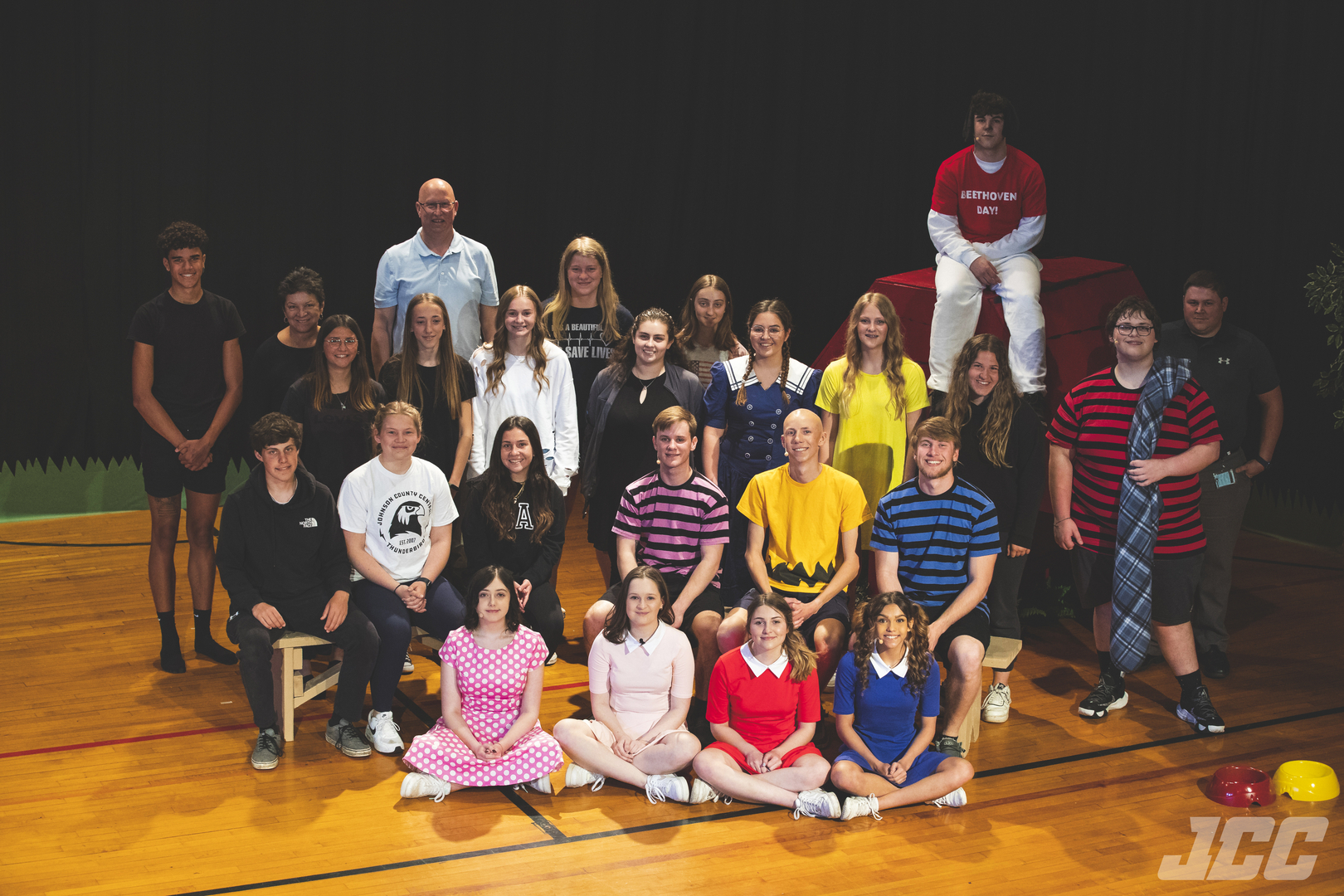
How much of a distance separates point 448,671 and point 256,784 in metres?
0.67

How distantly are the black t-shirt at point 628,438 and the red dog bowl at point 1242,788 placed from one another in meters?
2.19

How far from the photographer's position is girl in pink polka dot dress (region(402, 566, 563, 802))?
393 cm

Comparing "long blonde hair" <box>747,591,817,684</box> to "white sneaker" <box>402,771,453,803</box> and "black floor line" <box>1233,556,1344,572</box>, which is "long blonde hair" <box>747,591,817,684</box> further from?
"black floor line" <box>1233,556,1344,572</box>

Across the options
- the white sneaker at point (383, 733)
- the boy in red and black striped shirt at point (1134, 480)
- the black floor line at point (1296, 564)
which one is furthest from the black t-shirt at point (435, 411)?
the black floor line at point (1296, 564)

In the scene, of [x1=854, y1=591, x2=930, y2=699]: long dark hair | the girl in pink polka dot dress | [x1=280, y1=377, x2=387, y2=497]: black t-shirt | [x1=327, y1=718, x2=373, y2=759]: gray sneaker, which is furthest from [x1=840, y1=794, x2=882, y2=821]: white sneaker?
[x1=280, y1=377, x2=387, y2=497]: black t-shirt

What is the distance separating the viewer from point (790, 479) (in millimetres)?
4402

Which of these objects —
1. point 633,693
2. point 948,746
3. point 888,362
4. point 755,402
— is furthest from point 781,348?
point 948,746

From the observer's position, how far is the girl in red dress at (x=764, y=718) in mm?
3861

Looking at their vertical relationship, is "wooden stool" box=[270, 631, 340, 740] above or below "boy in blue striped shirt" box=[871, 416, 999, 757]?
below

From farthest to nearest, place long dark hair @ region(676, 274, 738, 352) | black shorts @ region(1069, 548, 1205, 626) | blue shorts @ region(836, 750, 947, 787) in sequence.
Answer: long dark hair @ region(676, 274, 738, 352) < black shorts @ region(1069, 548, 1205, 626) < blue shorts @ region(836, 750, 947, 787)

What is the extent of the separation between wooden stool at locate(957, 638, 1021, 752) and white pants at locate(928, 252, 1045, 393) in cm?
122

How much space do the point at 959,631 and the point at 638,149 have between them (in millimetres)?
4420

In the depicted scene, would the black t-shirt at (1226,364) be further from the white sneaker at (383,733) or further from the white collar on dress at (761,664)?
the white sneaker at (383,733)

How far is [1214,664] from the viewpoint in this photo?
16.7 ft
